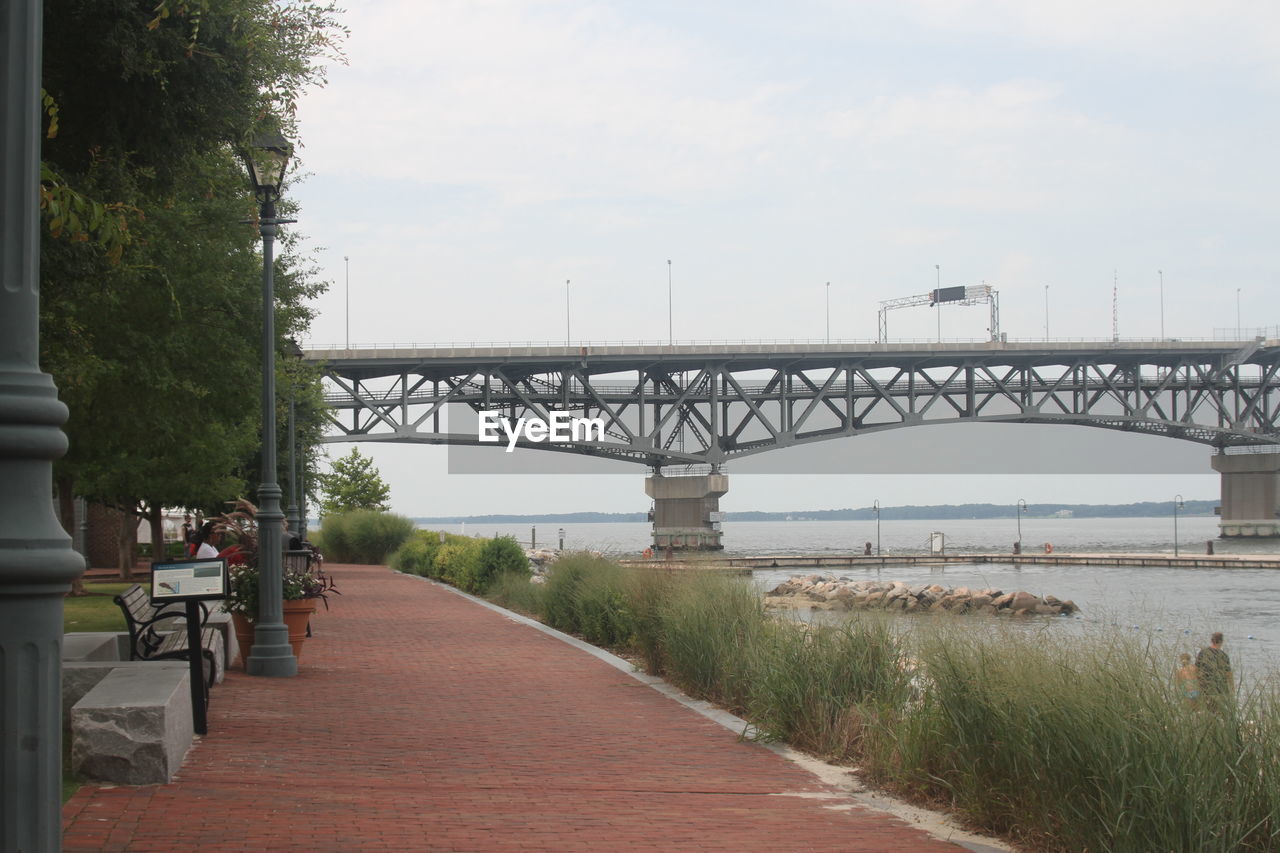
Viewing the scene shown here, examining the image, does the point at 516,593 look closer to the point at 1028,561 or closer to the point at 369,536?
the point at 369,536

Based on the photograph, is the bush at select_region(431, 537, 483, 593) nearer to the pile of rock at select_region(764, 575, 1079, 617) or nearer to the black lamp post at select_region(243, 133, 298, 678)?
the pile of rock at select_region(764, 575, 1079, 617)

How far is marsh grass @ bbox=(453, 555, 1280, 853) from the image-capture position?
6160mm

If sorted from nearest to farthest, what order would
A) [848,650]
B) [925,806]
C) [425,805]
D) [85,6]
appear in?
1. [425,805]
2. [925,806]
3. [85,6]
4. [848,650]

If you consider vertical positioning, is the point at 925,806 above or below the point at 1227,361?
below

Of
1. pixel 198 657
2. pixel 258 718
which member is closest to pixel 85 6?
pixel 198 657

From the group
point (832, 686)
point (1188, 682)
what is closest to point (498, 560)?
point (832, 686)

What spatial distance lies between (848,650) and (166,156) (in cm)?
700

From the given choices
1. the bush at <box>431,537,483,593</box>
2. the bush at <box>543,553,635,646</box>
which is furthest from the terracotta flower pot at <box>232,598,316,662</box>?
the bush at <box>431,537,483,593</box>

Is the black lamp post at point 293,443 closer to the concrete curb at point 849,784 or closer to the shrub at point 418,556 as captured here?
the shrub at point 418,556

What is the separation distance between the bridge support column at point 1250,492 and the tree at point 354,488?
77944 mm

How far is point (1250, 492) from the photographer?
4678 inches

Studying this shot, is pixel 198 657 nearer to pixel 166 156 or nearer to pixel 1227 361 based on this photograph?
pixel 166 156

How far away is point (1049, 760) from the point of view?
274 inches

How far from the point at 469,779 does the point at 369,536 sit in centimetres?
4694
